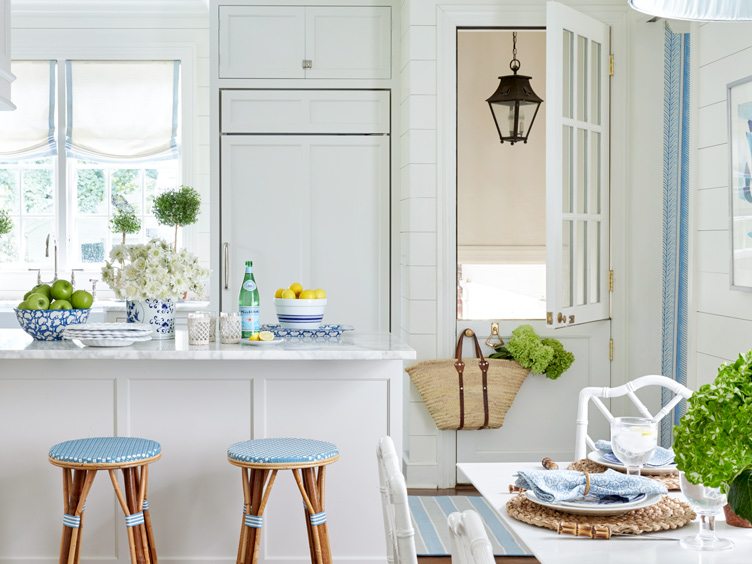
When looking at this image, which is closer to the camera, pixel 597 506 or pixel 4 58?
pixel 597 506

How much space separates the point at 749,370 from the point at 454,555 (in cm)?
53

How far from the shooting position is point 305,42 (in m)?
5.08

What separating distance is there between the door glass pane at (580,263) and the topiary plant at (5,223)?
12.3 feet

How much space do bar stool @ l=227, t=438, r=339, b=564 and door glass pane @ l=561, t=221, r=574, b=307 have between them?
1856 millimetres

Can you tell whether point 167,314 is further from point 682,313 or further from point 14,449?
point 682,313

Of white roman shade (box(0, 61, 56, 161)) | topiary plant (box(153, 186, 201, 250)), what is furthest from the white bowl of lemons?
white roman shade (box(0, 61, 56, 161))

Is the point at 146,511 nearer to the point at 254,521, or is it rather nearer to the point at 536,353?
the point at 254,521

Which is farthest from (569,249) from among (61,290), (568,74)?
(61,290)

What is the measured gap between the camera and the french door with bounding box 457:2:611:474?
4.23 m

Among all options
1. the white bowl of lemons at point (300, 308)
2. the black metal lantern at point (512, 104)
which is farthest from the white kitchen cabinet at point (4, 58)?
the black metal lantern at point (512, 104)

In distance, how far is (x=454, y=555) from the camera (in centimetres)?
121

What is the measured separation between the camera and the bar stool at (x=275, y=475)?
107 inches

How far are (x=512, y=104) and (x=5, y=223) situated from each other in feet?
11.2

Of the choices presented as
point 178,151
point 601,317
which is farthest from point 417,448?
point 178,151
